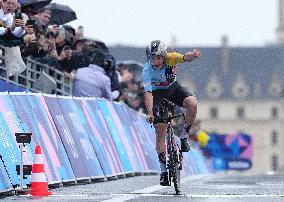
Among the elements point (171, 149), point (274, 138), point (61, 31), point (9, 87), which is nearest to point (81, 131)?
point (61, 31)

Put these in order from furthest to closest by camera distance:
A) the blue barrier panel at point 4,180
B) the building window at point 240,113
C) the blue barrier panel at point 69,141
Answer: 1. the building window at point 240,113
2. the blue barrier panel at point 69,141
3. the blue barrier panel at point 4,180

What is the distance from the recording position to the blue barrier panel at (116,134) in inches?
902

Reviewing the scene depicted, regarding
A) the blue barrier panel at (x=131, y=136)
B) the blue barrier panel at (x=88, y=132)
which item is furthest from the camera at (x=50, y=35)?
the blue barrier panel at (x=131, y=136)

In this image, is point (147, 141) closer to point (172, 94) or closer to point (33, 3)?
point (33, 3)

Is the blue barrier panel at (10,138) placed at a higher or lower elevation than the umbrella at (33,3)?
lower

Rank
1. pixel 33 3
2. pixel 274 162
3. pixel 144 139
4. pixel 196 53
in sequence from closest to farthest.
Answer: pixel 196 53 → pixel 33 3 → pixel 144 139 → pixel 274 162

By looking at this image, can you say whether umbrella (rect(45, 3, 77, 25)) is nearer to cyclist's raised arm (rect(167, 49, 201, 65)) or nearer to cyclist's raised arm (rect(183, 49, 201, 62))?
cyclist's raised arm (rect(167, 49, 201, 65))

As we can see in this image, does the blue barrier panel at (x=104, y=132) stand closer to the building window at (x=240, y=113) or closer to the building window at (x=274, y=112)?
the building window at (x=240, y=113)

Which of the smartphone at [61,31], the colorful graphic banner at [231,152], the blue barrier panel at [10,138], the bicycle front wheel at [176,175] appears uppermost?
the smartphone at [61,31]

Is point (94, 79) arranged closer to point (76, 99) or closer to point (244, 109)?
point (76, 99)

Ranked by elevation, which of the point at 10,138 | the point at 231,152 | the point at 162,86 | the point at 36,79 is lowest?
the point at 231,152

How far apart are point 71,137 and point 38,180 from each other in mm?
4595

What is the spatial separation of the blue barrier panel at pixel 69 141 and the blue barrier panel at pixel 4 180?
3.64 m

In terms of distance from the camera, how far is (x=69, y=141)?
1833 cm
